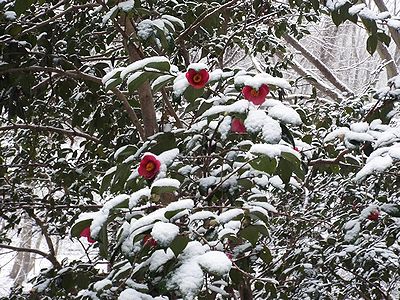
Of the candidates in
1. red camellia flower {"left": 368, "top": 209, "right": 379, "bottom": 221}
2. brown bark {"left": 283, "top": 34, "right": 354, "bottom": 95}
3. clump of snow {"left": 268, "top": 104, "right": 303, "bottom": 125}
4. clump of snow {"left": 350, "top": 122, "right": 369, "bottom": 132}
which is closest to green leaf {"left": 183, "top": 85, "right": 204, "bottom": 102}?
clump of snow {"left": 268, "top": 104, "right": 303, "bottom": 125}

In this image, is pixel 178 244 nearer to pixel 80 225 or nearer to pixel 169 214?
pixel 169 214

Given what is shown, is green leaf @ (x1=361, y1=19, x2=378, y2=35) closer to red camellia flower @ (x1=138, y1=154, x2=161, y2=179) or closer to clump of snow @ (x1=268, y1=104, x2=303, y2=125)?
clump of snow @ (x1=268, y1=104, x2=303, y2=125)

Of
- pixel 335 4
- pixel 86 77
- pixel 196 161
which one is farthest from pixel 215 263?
pixel 86 77

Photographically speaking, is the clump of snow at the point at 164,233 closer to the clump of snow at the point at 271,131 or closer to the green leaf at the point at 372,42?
the clump of snow at the point at 271,131

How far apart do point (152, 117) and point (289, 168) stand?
0.78 meters

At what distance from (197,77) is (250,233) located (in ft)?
1.28

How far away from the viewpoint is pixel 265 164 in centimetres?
94

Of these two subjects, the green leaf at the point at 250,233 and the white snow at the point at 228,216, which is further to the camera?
the green leaf at the point at 250,233

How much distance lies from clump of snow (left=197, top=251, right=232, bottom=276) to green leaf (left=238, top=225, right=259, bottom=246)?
302mm

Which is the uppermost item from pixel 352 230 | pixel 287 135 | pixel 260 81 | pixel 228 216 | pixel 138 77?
pixel 138 77

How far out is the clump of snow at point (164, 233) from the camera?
2.69ft

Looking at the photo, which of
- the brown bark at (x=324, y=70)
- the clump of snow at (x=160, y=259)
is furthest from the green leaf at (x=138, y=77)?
the brown bark at (x=324, y=70)

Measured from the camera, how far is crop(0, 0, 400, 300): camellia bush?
3.26 feet

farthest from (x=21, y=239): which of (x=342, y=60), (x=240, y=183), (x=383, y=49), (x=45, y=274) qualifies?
(x=240, y=183)
